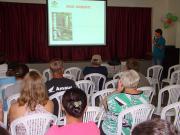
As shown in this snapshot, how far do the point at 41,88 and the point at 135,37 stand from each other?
7.15m

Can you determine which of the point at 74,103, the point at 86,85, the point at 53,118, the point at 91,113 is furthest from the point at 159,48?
the point at 74,103

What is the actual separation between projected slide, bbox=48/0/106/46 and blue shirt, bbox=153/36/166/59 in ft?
4.84

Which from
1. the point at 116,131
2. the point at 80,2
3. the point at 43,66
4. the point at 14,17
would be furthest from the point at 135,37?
the point at 116,131

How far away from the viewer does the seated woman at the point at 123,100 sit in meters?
2.83

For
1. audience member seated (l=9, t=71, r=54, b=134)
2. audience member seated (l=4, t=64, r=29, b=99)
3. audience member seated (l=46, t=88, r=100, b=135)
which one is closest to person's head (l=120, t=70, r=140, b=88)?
audience member seated (l=9, t=71, r=54, b=134)

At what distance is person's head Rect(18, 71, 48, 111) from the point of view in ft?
9.09

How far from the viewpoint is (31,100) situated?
278cm

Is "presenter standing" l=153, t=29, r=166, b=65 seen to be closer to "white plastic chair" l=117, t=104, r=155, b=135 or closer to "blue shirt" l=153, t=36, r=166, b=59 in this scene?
"blue shirt" l=153, t=36, r=166, b=59

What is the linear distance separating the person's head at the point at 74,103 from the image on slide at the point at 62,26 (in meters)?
6.21

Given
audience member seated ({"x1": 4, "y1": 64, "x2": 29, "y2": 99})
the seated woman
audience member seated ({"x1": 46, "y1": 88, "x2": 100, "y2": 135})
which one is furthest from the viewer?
audience member seated ({"x1": 4, "y1": 64, "x2": 29, "y2": 99})

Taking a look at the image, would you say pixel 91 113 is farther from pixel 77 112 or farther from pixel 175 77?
pixel 175 77

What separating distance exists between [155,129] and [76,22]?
757 cm

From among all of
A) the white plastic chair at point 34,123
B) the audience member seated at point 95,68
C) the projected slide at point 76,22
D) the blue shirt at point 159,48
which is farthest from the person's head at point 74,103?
the blue shirt at point 159,48

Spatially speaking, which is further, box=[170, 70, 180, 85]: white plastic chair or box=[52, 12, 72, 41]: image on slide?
box=[52, 12, 72, 41]: image on slide
